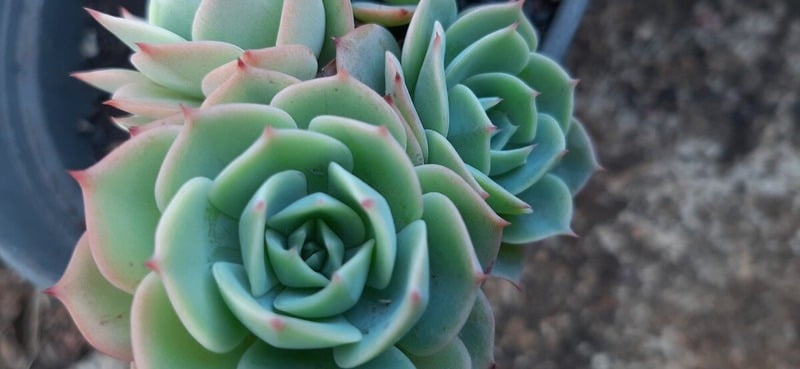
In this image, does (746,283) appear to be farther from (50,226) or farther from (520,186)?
(50,226)

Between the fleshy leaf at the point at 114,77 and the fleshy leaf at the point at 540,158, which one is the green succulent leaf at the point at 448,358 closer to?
the fleshy leaf at the point at 540,158

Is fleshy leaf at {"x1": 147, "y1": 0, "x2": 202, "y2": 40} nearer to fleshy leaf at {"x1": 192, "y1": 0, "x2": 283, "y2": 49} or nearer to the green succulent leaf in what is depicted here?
fleshy leaf at {"x1": 192, "y1": 0, "x2": 283, "y2": 49}

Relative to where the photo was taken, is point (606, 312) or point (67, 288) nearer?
point (67, 288)

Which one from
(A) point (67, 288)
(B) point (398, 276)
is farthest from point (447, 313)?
(A) point (67, 288)

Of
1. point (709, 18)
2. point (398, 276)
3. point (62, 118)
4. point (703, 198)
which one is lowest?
point (703, 198)

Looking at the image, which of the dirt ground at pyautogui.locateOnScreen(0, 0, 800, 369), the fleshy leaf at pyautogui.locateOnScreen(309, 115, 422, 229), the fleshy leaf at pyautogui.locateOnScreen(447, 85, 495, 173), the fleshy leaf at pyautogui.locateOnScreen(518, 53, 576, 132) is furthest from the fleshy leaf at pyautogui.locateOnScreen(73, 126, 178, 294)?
the dirt ground at pyautogui.locateOnScreen(0, 0, 800, 369)

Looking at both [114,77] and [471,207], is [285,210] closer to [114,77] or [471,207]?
[471,207]

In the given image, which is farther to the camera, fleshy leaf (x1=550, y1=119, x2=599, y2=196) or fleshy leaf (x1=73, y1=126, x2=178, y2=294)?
fleshy leaf (x1=550, y1=119, x2=599, y2=196)
